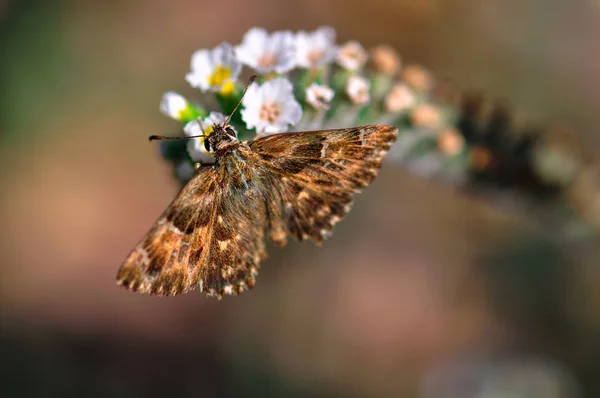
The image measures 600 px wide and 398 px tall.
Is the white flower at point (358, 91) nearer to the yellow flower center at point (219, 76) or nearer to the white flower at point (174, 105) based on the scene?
the yellow flower center at point (219, 76)

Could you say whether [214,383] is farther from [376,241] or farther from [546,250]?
[546,250]

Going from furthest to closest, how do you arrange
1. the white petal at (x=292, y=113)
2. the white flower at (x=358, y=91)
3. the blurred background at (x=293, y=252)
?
the blurred background at (x=293, y=252), the white flower at (x=358, y=91), the white petal at (x=292, y=113)

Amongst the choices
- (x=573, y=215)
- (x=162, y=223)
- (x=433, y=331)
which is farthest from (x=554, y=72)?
(x=162, y=223)

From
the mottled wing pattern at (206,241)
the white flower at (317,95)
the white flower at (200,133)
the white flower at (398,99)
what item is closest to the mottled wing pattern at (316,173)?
the mottled wing pattern at (206,241)

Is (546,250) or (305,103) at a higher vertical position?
(546,250)

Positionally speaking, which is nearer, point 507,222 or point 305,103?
point 305,103

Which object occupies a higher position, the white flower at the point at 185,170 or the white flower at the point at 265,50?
the white flower at the point at 265,50

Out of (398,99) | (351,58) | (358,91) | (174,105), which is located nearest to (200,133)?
(174,105)

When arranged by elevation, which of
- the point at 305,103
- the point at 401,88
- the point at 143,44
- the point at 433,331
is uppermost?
the point at 143,44
